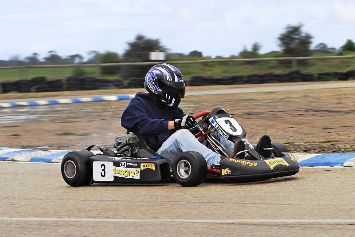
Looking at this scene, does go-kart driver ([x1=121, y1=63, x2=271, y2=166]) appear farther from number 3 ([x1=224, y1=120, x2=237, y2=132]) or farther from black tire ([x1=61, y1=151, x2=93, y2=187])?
black tire ([x1=61, y1=151, x2=93, y2=187])

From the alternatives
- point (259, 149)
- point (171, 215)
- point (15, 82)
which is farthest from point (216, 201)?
point (15, 82)

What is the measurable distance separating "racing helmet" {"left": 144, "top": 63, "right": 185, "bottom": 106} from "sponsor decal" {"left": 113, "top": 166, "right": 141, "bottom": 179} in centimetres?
81

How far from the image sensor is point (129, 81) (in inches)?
1088

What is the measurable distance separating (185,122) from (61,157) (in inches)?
138

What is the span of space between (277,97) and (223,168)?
12.8 metres

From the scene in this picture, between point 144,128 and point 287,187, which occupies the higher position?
point 144,128

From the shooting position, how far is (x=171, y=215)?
21.2 ft

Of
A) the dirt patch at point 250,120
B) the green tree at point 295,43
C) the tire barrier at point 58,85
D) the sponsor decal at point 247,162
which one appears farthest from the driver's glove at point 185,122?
the green tree at point 295,43

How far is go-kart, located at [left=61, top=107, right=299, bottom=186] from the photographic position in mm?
7828

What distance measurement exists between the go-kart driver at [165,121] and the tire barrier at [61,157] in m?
1.52

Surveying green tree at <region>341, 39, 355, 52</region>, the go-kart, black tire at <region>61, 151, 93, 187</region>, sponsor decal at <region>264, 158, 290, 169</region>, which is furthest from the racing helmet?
green tree at <region>341, 39, 355, 52</region>

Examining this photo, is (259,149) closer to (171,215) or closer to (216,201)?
(216,201)

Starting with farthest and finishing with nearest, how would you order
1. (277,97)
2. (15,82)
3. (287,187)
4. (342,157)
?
1. (15,82)
2. (277,97)
3. (342,157)
4. (287,187)

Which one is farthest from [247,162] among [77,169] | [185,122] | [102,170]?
[77,169]
